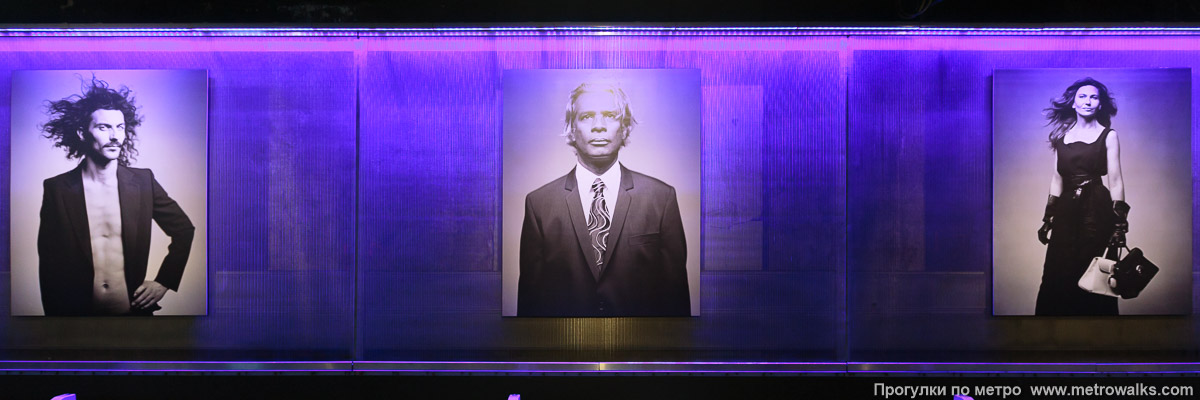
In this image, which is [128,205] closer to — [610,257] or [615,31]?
[610,257]

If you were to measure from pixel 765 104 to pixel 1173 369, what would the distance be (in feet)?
10.3

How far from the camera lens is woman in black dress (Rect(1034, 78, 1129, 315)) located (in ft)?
14.1

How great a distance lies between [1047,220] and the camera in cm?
432

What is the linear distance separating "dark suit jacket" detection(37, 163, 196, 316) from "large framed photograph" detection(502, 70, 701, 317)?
2.15 m

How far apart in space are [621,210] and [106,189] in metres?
3.31

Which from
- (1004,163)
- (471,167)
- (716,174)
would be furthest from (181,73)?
(1004,163)

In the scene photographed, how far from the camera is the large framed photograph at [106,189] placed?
170 inches

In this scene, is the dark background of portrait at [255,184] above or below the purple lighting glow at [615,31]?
below

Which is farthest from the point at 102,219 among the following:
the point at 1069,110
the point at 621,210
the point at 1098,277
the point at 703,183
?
the point at 1098,277

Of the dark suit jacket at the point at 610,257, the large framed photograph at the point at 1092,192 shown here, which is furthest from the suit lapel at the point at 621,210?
the large framed photograph at the point at 1092,192

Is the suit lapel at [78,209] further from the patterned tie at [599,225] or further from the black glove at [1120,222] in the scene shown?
the black glove at [1120,222]

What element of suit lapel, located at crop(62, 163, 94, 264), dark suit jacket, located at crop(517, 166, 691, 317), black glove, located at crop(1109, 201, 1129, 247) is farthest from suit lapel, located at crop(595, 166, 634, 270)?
suit lapel, located at crop(62, 163, 94, 264)

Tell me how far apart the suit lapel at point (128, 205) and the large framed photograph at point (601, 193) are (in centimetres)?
237
